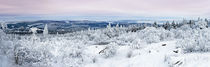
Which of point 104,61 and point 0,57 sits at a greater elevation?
point 0,57

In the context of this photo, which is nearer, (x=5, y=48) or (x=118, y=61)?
(x=5, y=48)

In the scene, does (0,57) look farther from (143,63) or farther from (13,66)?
(143,63)

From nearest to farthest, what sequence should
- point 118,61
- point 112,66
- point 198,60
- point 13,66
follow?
point 198,60
point 13,66
point 112,66
point 118,61

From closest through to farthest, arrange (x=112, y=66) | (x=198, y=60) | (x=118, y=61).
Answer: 1. (x=198, y=60)
2. (x=112, y=66)
3. (x=118, y=61)

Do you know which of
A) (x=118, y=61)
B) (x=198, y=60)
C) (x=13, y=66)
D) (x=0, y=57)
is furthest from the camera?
(x=118, y=61)

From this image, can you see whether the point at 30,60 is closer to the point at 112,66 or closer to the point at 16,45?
the point at 16,45

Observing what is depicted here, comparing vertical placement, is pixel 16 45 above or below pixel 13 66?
above

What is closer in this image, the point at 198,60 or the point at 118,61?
the point at 198,60

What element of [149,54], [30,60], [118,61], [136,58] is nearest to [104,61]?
[118,61]

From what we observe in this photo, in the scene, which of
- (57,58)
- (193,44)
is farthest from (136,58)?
(57,58)
